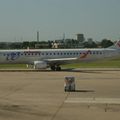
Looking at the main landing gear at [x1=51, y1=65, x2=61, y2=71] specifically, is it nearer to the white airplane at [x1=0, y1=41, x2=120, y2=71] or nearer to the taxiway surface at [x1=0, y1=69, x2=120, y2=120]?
the white airplane at [x1=0, y1=41, x2=120, y2=71]

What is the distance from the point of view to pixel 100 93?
914 inches

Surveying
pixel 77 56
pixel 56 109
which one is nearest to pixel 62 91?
pixel 56 109

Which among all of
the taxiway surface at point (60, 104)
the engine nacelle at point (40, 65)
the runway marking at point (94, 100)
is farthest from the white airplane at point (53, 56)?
the runway marking at point (94, 100)

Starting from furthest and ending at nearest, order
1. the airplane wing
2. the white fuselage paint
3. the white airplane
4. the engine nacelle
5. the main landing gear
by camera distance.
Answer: the white fuselage paint < the white airplane < the main landing gear < the airplane wing < the engine nacelle

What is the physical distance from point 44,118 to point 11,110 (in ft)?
8.31

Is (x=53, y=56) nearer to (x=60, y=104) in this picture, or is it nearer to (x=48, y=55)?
(x=48, y=55)

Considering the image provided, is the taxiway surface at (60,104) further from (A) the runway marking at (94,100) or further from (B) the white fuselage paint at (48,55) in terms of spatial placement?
(B) the white fuselage paint at (48,55)

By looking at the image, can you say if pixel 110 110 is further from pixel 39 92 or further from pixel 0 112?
pixel 39 92

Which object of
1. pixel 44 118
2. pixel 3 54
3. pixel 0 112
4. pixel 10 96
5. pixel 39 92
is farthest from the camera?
pixel 3 54

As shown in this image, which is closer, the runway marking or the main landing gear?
the runway marking

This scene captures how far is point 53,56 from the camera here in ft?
170

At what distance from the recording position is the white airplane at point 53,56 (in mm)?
50656

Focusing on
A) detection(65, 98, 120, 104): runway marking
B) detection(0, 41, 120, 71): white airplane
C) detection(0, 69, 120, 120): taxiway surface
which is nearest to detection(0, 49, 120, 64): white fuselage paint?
detection(0, 41, 120, 71): white airplane

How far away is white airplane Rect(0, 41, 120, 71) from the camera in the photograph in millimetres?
50656
